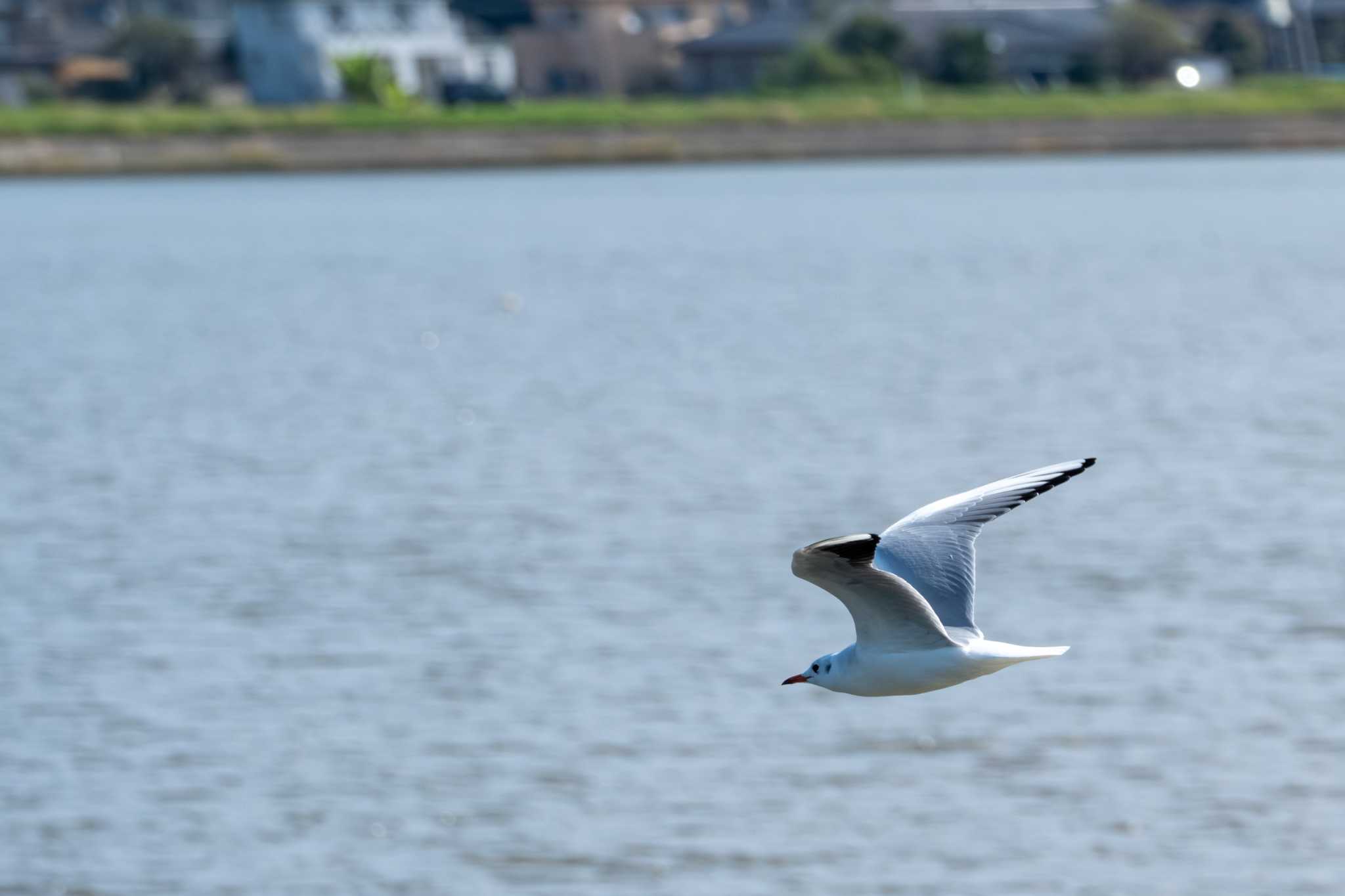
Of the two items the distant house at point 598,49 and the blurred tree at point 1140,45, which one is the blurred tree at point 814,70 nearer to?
the distant house at point 598,49

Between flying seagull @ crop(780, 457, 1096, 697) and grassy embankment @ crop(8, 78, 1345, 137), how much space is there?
257 feet

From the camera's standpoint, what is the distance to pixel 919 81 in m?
96.0

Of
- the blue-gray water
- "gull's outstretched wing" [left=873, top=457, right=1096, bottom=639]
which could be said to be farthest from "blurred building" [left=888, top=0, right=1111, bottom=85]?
"gull's outstretched wing" [left=873, top=457, right=1096, bottom=639]

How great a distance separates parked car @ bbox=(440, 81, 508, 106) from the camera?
9231 cm

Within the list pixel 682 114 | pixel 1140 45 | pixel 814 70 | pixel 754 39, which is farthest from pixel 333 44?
pixel 1140 45

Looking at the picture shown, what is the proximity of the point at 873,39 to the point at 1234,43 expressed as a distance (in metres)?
20.0

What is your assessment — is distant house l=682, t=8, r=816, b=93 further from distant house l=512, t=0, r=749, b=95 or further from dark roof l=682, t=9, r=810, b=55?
distant house l=512, t=0, r=749, b=95

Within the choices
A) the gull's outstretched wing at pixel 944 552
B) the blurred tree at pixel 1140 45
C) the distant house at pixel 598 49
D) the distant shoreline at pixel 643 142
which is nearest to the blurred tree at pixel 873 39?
the distant shoreline at pixel 643 142

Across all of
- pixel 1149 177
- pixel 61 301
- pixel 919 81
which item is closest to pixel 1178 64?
pixel 1149 177

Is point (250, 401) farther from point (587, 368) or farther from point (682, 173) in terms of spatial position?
point (682, 173)

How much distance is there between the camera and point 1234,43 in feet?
339

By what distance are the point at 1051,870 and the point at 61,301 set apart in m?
44.1

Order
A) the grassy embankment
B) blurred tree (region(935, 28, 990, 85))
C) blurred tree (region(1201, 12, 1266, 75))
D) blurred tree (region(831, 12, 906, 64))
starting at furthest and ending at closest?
blurred tree (region(1201, 12, 1266, 75)) < blurred tree (region(831, 12, 906, 64)) < blurred tree (region(935, 28, 990, 85)) < the grassy embankment

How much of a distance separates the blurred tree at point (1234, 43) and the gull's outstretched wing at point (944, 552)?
99.9 meters
